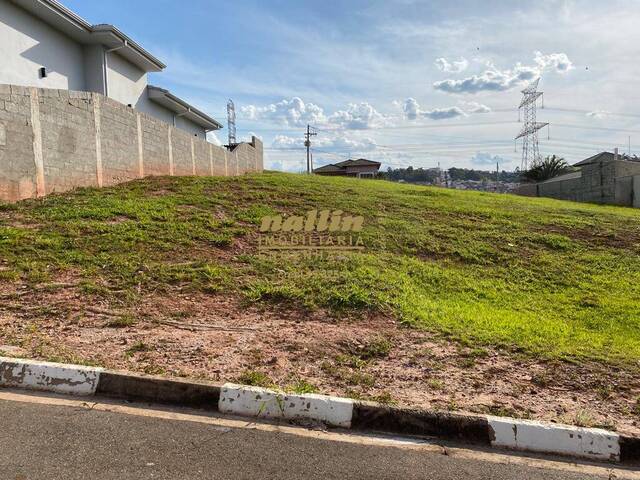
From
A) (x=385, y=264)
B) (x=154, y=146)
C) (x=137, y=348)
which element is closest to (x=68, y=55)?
(x=154, y=146)

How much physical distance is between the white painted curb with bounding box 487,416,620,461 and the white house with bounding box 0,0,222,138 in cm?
1369

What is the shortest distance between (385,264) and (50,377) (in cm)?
440

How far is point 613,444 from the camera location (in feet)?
8.70

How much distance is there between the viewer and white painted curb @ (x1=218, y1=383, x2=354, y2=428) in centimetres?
286

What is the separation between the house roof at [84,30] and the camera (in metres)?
12.0

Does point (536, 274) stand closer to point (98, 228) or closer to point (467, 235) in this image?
point (467, 235)

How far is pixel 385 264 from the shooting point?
250 inches

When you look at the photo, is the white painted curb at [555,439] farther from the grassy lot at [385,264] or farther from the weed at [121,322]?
the weed at [121,322]

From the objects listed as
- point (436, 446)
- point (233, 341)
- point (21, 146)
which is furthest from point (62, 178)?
point (436, 446)

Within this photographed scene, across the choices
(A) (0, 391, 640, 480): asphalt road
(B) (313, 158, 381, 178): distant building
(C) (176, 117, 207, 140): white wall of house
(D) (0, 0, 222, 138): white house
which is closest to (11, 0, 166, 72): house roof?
(D) (0, 0, 222, 138): white house

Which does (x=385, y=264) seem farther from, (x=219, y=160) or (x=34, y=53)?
(x=219, y=160)

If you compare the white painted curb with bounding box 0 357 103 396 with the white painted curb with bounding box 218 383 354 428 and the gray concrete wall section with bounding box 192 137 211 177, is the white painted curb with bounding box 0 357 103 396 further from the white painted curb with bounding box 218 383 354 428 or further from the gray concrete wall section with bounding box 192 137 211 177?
the gray concrete wall section with bounding box 192 137 211 177

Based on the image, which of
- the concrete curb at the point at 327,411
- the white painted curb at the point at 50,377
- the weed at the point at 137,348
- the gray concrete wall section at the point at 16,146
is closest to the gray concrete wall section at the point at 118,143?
the gray concrete wall section at the point at 16,146

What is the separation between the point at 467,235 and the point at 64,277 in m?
6.67
